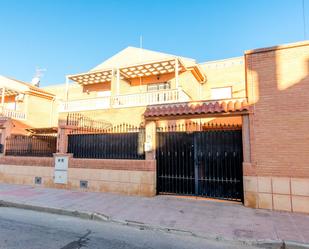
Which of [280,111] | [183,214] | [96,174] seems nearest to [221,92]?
[280,111]

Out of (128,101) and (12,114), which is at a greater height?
(128,101)

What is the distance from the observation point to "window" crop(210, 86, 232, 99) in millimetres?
15772

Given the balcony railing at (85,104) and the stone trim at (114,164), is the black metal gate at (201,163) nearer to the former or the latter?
the stone trim at (114,164)

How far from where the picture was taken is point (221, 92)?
→ 1594 cm

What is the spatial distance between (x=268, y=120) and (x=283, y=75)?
145cm

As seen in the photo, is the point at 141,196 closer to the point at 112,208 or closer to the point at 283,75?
the point at 112,208

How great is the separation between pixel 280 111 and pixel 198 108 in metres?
2.44

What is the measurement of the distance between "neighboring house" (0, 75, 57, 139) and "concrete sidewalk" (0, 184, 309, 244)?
10.6 metres

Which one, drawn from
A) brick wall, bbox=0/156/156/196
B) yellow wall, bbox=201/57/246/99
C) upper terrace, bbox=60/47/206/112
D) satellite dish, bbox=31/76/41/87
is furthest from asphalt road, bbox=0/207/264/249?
satellite dish, bbox=31/76/41/87

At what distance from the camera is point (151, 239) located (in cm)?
438

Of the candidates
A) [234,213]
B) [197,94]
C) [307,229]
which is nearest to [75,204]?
[234,213]

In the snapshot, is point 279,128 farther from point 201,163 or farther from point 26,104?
point 26,104

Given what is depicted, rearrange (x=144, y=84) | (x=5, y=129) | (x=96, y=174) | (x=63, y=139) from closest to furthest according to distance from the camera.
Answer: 1. (x=96, y=174)
2. (x=63, y=139)
3. (x=5, y=129)
4. (x=144, y=84)

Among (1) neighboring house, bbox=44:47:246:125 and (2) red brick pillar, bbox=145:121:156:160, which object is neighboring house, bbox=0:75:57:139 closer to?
(1) neighboring house, bbox=44:47:246:125
